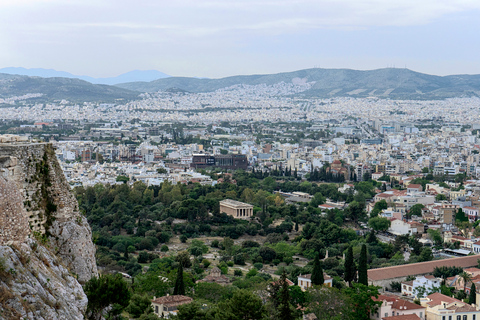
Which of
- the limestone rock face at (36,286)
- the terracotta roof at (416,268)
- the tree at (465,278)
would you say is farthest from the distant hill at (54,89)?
the limestone rock face at (36,286)

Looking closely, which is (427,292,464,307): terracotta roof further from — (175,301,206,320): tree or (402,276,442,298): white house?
(175,301,206,320): tree

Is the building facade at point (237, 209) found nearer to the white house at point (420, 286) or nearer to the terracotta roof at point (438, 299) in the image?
the white house at point (420, 286)

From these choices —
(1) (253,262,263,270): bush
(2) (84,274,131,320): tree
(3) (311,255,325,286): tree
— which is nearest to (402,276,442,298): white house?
(3) (311,255,325,286): tree

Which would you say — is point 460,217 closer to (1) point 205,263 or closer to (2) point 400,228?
(2) point 400,228

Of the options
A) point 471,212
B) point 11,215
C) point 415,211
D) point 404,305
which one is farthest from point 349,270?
point 471,212

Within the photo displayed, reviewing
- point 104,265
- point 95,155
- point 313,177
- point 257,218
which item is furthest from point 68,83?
point 104,265

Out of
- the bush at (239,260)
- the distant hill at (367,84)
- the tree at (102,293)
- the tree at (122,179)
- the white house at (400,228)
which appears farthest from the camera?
the distant hill at (367,84)

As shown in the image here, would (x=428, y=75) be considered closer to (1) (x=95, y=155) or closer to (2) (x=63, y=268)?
(1) (x=95, y=155)
